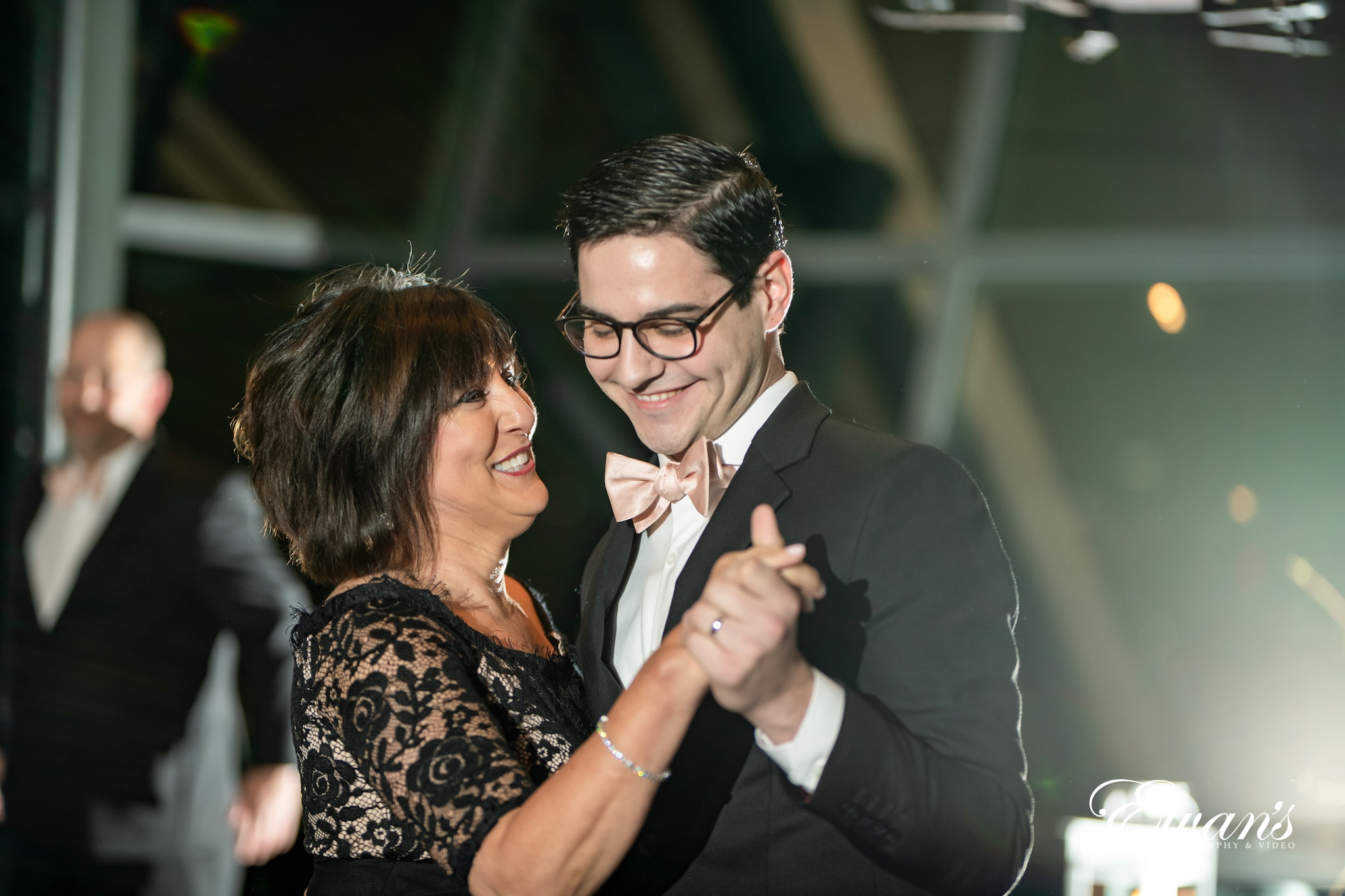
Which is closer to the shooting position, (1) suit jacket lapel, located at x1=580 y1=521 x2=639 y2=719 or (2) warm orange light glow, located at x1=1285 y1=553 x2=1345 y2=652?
(1) suit jacket lapel, located at x1=580 y1=521 x2=639 y2=719

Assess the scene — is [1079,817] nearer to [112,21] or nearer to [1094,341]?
[1094,341]

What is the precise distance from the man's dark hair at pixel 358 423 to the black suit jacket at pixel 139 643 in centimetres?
137

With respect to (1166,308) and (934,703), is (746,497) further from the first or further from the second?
(1166,308)

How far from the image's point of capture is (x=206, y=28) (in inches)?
195

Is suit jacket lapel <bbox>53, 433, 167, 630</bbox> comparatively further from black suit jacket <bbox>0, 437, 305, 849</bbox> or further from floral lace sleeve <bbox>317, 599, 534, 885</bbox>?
floral lace sleeve <bbox>317, 599, 534, 885</bbox>

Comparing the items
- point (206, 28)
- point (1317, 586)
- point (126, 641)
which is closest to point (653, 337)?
point (126, 641)

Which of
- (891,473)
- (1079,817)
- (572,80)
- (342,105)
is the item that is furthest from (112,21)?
(1079,817)

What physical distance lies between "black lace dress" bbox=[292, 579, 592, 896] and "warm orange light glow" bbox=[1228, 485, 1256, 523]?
3646 mm

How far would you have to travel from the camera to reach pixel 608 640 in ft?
5.68

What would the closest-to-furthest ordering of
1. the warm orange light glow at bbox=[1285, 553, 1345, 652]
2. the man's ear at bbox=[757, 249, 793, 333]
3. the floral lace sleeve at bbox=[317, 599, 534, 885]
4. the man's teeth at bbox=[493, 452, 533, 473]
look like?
1. the floral lace sleeve at bbox=[317, 599, 534, 885]
2. the man's ear at bbox=[757, 249, 793, 333]
3. the man's teeth at bbox=[493, 452, 533, 473]
4. the warm orange light glow at bbox=[1285, 553, 1345, 652]

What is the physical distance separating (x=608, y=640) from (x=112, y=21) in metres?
4.37

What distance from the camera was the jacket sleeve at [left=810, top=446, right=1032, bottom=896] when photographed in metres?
1.22

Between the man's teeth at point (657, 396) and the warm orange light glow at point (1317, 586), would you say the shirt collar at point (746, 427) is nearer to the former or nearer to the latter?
the man's teeth at point (657, 396)

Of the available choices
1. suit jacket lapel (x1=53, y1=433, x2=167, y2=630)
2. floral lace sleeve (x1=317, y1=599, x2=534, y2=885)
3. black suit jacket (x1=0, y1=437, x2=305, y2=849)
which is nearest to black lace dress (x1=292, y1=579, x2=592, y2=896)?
floral lace sleeve (x1=317, y1=599, x2=534, y2=885)
